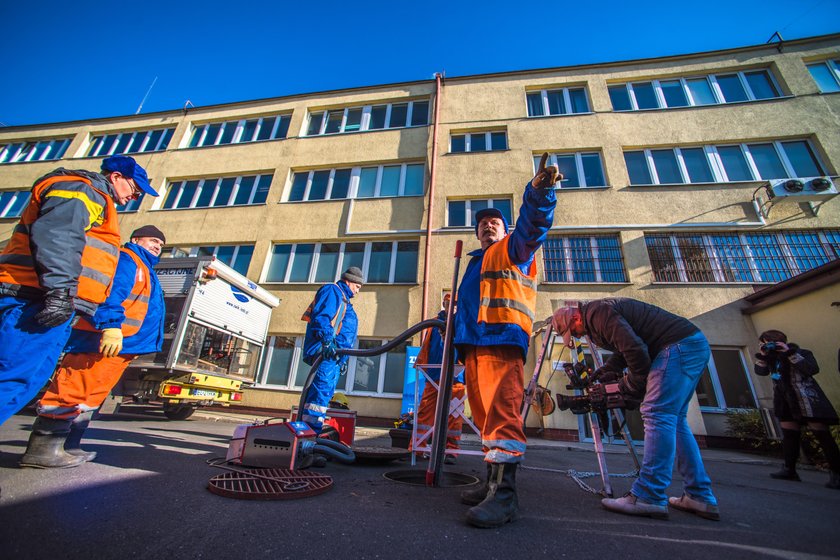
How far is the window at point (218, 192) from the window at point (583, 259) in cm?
1099

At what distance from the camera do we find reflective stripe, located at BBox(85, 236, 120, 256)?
2396 millimetres

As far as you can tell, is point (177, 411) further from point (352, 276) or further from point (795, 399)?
point (795, 399)

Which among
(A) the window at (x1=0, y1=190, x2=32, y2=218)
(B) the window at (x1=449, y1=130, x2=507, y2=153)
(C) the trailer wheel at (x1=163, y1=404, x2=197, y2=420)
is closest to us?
(C) the trailer wheel at (x1=163, y1=404, x2=197, y2=420)

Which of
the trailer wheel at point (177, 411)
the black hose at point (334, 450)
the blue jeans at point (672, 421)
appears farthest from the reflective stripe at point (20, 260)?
the trailer wheel at point (177, 411)

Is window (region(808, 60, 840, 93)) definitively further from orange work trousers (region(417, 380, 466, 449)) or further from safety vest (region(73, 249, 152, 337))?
safety vest (region(73, 249, 152, 337))

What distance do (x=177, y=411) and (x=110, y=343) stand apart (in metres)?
6.18

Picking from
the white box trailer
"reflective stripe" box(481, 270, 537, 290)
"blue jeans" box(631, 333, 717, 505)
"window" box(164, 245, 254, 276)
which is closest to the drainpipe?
the white box trailer

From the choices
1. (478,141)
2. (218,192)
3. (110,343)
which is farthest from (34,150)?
(110,343)

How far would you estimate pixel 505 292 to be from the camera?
2.32 m

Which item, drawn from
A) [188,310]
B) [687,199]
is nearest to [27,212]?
[188,310]

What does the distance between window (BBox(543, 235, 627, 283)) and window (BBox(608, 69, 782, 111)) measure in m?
5.99

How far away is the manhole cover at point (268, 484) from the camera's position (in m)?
2.04

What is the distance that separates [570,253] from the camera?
10523 millimetres

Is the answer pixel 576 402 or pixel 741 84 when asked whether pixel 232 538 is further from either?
pixel 741 84
